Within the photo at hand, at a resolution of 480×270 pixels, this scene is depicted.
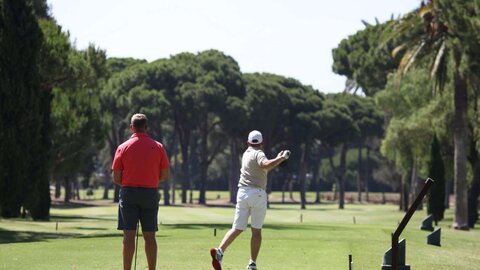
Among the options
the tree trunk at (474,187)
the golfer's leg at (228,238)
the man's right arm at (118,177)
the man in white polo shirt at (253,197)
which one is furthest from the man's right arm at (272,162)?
the tree trunk at (474,187)

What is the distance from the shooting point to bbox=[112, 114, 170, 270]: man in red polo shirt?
38.5 ft

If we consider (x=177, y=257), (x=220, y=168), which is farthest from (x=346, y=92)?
(x=177, y=257)

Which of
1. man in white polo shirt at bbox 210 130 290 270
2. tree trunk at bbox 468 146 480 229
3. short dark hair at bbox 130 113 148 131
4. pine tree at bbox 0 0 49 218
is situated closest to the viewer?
short dark hair at bbox 130 113 148 131

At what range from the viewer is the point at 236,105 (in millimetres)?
87188

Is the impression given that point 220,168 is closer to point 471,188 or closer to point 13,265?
point 471,188

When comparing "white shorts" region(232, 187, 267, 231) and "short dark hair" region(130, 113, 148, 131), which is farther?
"white shorts" region(232, 187, 267, 231)

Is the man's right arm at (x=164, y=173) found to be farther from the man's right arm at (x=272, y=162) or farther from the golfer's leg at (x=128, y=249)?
the man's right arm at (x=272, y=162)

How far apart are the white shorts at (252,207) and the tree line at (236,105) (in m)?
16.8

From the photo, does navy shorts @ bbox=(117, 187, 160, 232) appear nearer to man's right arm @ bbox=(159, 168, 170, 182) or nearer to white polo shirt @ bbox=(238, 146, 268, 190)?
man's right arm @ bbox=(159, 168, 170, 182)

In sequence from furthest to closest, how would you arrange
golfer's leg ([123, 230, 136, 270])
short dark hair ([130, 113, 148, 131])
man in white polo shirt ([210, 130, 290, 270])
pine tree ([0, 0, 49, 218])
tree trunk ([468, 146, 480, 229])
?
tree trunk ([468, 146, 480, 229]) < pine tree ([0, 0, 49, 218]) < man in white polo shirt ([210, 130, 290, 270]) < short dark hair ([130, 113, 148, 131]) < golfer's leg ([123, 230, 136, 270])

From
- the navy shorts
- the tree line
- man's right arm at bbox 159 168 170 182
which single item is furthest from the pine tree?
the navy shorts

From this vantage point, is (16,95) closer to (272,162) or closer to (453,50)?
(272,162)

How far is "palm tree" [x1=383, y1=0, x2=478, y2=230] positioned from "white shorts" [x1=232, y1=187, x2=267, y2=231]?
26916 mm

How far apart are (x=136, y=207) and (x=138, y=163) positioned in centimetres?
58
